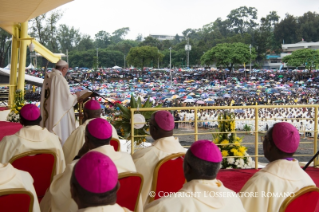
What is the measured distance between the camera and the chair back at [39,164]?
82.9 inches

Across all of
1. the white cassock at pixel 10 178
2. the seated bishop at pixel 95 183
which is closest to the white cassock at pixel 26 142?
the white cassock at pixel 10 178

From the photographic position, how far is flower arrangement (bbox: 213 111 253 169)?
13.3ft

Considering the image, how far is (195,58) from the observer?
56.7 metres

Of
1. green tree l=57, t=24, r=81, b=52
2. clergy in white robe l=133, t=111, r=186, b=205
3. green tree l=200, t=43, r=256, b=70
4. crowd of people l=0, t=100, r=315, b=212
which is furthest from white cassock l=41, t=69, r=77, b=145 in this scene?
green tree l=200, t=43, r=256, b=70

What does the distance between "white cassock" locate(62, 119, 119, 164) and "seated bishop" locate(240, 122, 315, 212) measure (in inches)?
61.7

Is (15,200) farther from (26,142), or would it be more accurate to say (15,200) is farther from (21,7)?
(21,7)

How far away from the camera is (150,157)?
2.19 meters

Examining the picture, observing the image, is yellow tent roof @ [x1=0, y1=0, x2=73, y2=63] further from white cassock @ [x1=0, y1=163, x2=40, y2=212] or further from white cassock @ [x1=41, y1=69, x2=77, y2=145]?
white cassock @ [x1=0, y1=163, x2=40, y2=212]

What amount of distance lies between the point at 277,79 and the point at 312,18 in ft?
46.0

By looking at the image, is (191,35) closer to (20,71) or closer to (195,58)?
(195,58)

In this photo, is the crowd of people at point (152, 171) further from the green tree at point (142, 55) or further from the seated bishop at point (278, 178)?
the green tree at point (142, 55)

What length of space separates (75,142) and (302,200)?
6.45 ft

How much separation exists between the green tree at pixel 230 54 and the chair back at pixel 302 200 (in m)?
50.9

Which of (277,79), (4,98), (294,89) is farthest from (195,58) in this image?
(4,98)
